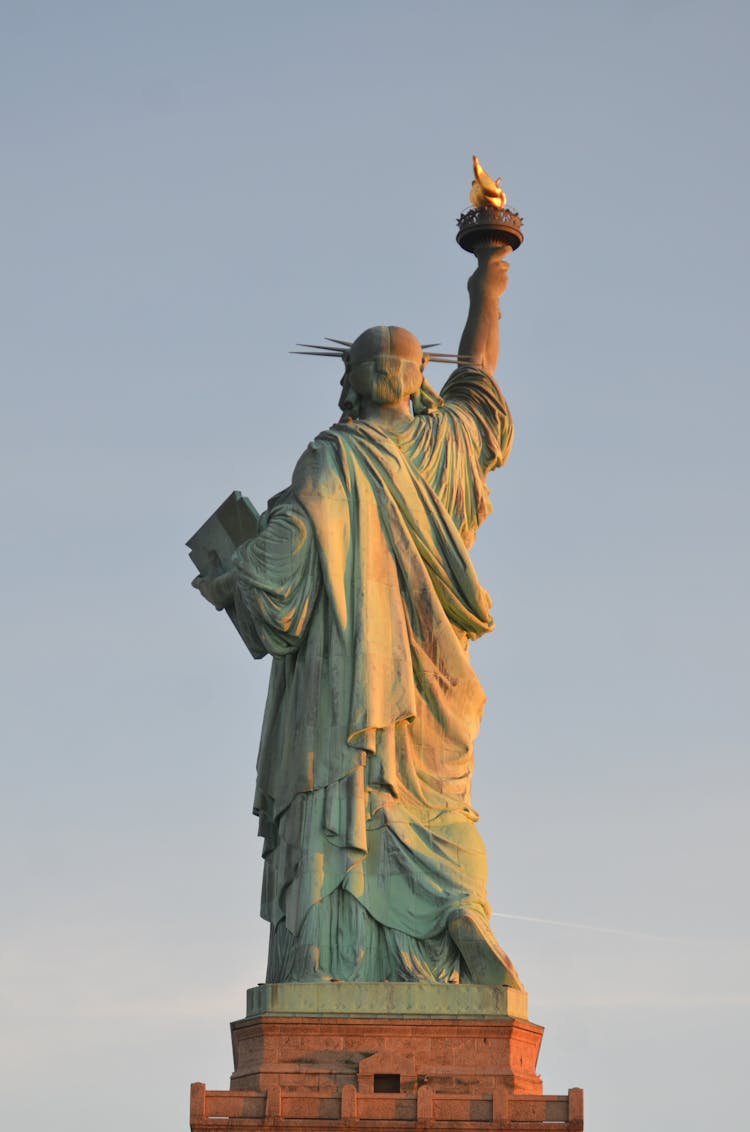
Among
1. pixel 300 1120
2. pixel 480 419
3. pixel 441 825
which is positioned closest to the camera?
pixel 300 1120

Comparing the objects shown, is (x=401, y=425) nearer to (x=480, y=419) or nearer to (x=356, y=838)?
(x=480, y=419)

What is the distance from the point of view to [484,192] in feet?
113

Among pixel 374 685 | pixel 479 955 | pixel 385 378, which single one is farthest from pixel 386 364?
pixel 479 955

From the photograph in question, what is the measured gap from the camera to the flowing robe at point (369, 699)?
30.0m

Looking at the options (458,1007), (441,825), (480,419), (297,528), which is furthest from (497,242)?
(458,1007)

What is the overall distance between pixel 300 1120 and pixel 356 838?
317cm

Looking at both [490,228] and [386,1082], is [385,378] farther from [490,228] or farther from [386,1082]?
[386,1082]

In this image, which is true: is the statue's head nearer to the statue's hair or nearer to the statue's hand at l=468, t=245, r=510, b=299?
the statue's hair

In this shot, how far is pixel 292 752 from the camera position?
30.8 metres

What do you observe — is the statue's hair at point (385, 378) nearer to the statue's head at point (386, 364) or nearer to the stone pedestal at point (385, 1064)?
the statue's head at point (386, 364)

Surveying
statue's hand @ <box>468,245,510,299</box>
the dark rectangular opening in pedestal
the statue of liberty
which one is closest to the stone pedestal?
the dark rectangular opening in pedestal

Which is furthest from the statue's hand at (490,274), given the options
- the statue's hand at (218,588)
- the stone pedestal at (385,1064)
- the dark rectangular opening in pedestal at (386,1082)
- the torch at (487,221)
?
the dark rectangular opening in pedestal at (386,1082)

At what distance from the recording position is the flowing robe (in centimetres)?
2995

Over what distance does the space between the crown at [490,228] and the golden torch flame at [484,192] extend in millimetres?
71
